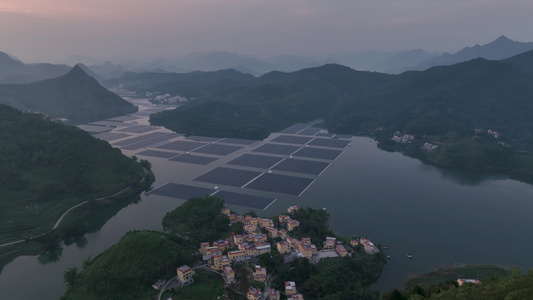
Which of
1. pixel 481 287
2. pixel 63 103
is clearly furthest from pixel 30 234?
pixel 63 103

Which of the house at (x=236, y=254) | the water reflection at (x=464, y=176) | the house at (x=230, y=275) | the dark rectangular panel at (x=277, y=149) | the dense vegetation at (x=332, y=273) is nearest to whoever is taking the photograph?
the dense vegetation at (x=332, y=273)

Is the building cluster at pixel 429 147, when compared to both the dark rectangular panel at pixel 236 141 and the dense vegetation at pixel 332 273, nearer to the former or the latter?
the dark rectangular panel at pixel 236 141

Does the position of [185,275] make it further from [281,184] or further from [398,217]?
[398,217]

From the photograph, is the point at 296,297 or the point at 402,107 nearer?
the point at 296,297

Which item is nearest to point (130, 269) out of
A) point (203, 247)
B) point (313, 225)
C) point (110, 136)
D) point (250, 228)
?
point (203, 247)

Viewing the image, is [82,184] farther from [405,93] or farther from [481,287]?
[405,93]

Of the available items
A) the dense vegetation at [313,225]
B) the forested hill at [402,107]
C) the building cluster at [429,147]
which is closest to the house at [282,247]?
the dense vegetation at [313,225]

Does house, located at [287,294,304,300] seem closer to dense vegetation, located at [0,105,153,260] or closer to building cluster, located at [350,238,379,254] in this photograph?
building cluster, located at [350,238,379,254]
